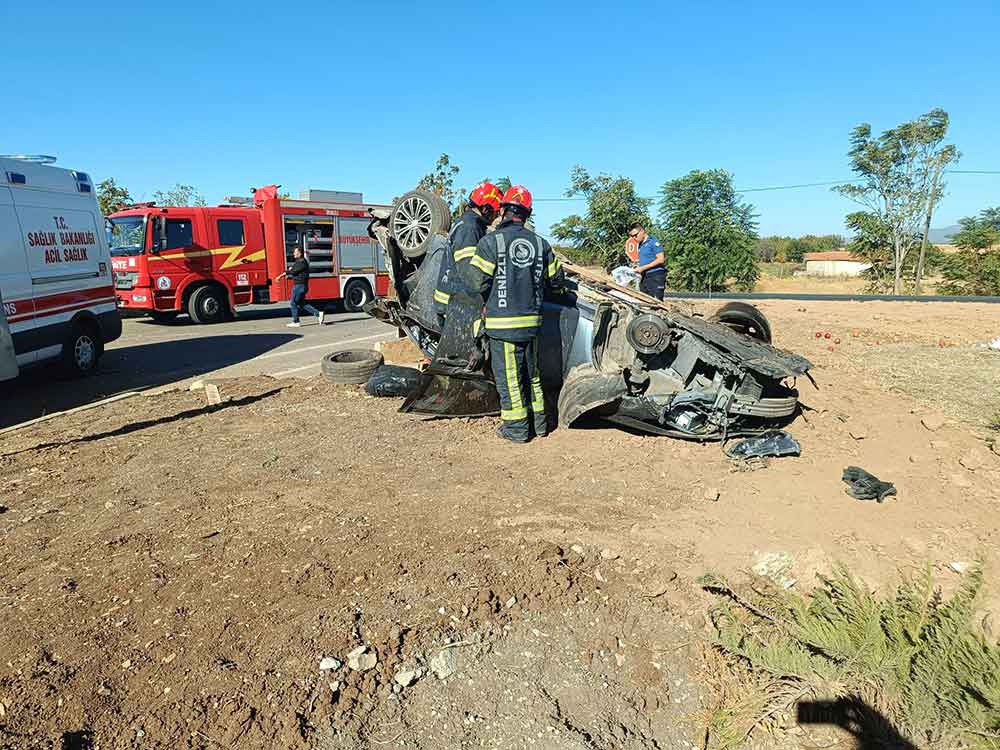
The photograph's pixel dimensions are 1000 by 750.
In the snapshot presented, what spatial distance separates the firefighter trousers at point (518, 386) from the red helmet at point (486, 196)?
1314 mm

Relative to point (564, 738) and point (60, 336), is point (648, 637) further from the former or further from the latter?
point (60, 336)

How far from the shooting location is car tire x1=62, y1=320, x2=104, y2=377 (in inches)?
274

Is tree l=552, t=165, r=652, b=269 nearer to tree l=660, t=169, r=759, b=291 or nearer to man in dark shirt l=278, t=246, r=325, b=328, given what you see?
tree l=660, t=169, r=759, b=291

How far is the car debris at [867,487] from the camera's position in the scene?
3625 mm

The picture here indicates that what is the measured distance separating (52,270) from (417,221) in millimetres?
4091

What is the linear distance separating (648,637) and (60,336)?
7.08 m

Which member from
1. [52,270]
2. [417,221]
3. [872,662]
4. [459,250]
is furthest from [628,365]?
[52,270]

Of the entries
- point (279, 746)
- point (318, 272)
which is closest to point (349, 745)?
point (279, 746)

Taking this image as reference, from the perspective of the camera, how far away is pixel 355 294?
14609 millimetres

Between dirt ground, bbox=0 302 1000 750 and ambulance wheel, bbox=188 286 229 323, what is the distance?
23.0 ft

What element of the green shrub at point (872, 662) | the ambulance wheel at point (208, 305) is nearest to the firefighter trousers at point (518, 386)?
the green shrub at point (872, 662)

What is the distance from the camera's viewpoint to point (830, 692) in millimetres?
2074

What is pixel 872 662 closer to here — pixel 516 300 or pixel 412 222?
pixel 516 300

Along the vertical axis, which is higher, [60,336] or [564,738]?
[60,336]
